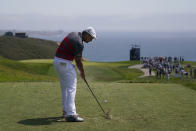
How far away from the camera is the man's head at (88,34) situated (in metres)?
7.71

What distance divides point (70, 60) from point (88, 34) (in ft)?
2.18

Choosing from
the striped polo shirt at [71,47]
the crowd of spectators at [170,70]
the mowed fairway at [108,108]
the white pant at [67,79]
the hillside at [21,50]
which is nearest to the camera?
the mowed fairway at [108,108]

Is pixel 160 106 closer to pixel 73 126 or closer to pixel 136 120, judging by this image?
pixel 136 120

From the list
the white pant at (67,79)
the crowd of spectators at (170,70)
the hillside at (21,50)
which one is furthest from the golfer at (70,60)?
the hillside at (21,50)

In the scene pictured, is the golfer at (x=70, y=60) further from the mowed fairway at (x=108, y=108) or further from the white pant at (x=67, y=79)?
the mowed fairway at (x=108, y=108)

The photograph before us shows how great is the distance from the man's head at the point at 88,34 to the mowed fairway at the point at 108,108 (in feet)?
5.50

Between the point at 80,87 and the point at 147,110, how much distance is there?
4502 millimetres

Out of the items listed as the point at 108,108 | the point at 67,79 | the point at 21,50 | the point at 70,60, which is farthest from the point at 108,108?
the point at 21,50

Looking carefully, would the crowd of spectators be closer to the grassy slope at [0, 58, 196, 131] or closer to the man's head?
the grassy slope at [0, 58, 196, 131]

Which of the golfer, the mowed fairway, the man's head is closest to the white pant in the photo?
the golfer

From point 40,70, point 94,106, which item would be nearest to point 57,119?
point 94,106

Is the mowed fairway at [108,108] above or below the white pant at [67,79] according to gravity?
below

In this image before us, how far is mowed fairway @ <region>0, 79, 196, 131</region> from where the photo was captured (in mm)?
7082

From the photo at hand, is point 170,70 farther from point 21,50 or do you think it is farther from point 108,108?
point 21,50
